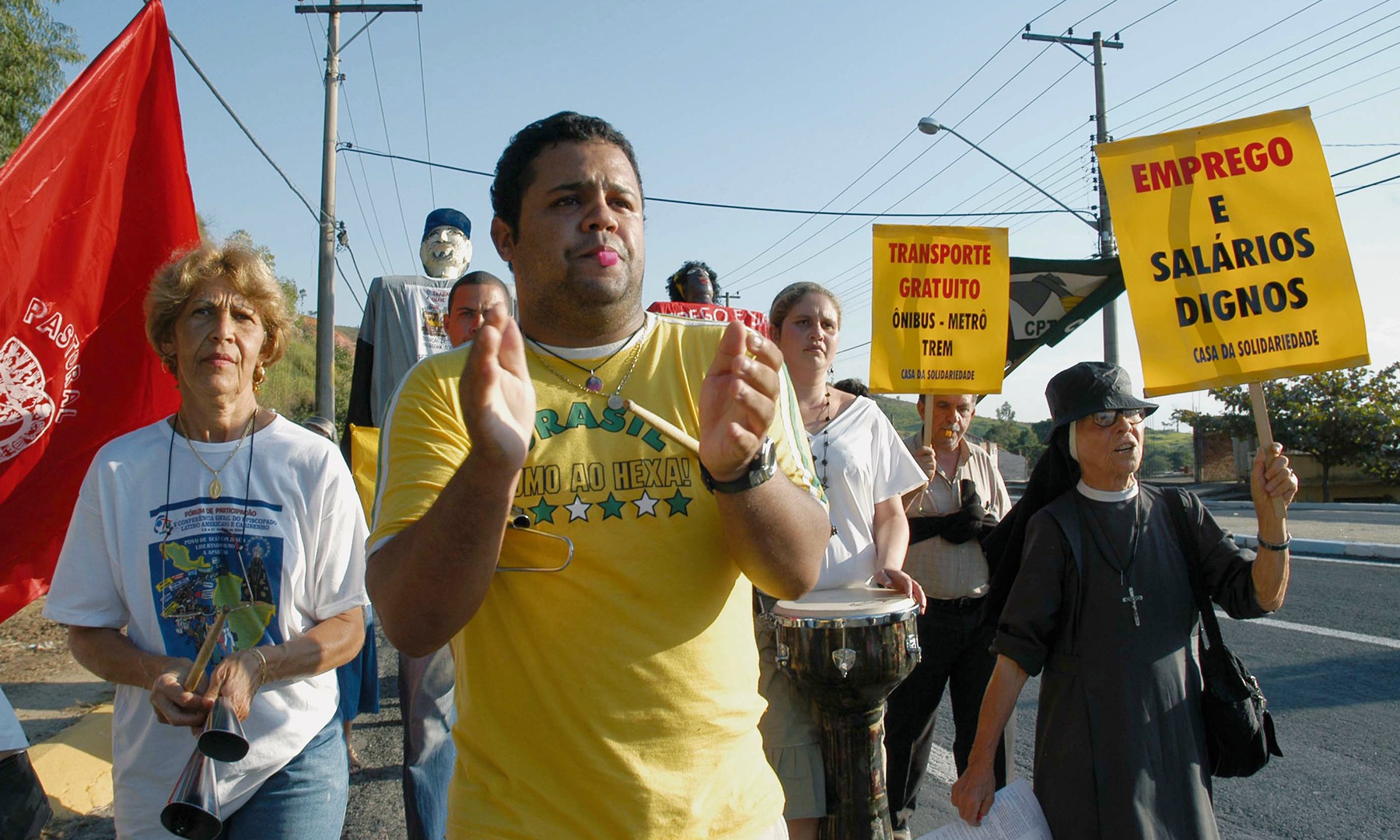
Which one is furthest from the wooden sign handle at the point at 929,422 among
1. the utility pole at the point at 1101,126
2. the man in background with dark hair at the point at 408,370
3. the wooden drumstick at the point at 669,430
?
the utility pole at the point at 1101,126

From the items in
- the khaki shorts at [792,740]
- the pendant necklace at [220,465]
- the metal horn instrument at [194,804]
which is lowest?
the khaki shorts at [792,740]

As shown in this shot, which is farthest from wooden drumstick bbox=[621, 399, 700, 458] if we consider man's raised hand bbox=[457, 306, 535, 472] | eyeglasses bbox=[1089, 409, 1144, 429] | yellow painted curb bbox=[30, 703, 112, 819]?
yellow painted curb bbox=[30, 703, 112, 819]

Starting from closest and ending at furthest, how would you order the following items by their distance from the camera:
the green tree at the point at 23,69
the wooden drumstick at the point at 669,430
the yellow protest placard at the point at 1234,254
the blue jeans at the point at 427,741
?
the wooden drumstick at the point at 669,430 < the yellow protest placard at the point at 1234,254 < the blue jeans at the point at 427,741 < the green tree at the point at 23,69

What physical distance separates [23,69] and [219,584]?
1150 centimetres

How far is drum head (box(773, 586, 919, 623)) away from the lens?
9.80ft

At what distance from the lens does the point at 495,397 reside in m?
1.33

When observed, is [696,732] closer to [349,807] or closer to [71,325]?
[71,325]

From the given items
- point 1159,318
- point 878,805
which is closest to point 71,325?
point 878,805

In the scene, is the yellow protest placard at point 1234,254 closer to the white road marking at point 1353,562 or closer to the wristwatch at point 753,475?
the wristwatch at point 753,475

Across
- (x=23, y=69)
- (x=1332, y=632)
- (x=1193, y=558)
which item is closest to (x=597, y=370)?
(x=1193, y=558)

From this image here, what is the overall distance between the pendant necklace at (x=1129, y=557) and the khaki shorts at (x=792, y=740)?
1024 millimetres

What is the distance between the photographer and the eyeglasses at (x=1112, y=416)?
2.91 m

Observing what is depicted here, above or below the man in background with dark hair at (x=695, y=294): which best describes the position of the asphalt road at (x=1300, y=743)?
below

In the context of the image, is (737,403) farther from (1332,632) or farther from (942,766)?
Result: (1332,632)
